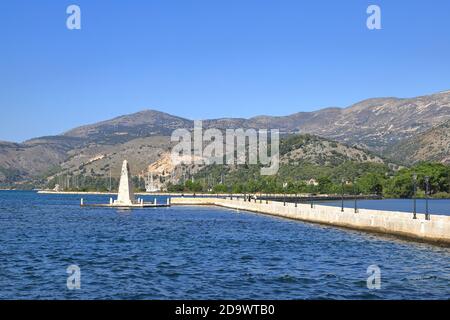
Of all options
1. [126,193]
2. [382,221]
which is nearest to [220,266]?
[382,221]

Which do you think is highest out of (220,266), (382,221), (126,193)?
(126,193)

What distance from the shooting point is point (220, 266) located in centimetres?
3606

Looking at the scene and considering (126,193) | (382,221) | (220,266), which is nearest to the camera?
(220,266)

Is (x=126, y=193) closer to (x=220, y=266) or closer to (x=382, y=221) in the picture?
(x=382, y=221)

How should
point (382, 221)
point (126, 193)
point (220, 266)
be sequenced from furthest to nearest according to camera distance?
1. point (126, 193)
2. point (382, 221)
3. point (220, 266)

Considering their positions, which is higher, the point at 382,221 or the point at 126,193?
the point at 126,193

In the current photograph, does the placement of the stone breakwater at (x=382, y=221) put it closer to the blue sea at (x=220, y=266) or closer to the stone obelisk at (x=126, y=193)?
the blue sea at (x=220, y=266)

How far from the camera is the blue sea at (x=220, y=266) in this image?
27.1 metres

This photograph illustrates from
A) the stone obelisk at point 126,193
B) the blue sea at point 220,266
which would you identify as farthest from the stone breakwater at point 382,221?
the stone obelisk at point 126,193

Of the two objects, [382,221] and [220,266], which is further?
[382,221]

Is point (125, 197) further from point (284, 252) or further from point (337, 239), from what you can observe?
point (284, 252)

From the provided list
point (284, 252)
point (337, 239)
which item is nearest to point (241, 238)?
point (337, 239)
